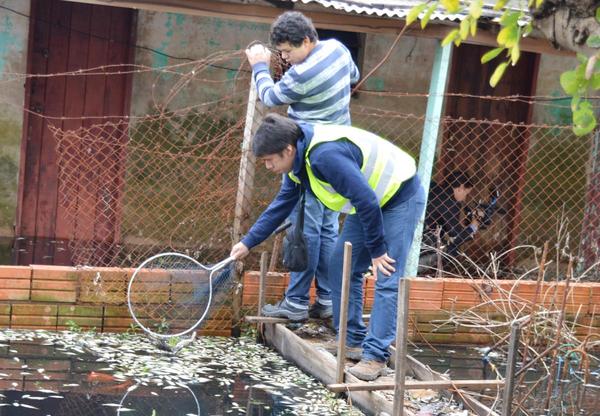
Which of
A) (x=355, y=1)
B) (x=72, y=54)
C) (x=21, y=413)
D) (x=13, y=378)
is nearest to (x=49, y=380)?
(x=13, y=378)

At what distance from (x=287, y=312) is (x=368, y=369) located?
1.35 meters

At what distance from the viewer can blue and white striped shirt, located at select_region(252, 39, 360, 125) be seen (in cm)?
725

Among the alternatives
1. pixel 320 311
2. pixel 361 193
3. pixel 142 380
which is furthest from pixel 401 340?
pixel 320 311

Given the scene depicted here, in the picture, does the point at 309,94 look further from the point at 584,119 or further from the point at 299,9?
the point at 584,119

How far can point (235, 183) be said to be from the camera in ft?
27.7

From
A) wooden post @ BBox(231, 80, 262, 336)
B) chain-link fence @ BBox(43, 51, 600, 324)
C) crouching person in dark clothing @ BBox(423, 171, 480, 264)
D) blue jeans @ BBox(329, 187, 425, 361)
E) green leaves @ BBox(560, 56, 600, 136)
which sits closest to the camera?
green leaves @ BBox(560, 56, 600, 136)

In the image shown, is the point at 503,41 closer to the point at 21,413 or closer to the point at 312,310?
the point at 21,413

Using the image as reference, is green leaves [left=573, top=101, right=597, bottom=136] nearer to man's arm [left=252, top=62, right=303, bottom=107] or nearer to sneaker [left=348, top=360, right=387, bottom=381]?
sneaker [left=348, top=360, right=387, bottom=381]

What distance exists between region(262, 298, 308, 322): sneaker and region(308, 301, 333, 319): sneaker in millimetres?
62

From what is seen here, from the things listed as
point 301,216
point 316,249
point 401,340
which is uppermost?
point 301,216

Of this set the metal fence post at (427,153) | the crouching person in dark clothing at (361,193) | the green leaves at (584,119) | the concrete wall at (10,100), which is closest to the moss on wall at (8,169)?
the concrete wall at (10,100)

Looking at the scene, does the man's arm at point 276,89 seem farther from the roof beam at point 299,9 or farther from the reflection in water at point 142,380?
the reflection in water at point 142,380

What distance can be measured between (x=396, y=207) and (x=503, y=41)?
3.00 metres

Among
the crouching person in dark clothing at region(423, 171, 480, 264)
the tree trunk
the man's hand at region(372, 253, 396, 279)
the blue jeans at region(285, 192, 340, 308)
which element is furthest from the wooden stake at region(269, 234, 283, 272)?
the tree trunk
